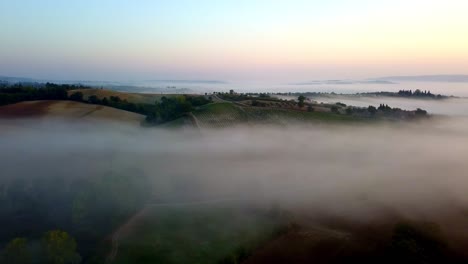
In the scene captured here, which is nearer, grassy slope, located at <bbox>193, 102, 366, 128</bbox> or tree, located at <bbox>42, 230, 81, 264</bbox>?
tree, located at <bbox>42, 230, 81, 264</bbox>

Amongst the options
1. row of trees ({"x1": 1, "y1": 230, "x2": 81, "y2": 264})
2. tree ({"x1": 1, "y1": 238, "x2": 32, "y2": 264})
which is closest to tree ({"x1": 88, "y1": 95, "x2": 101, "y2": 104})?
row of trees ({"x1": 1, "y1": 230, "x2": 81, "y2": 264})

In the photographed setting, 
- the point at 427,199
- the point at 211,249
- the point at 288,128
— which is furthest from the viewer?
the point at 288,128

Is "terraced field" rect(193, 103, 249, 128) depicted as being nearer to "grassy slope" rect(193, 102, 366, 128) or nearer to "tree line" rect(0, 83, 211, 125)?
"grassy slope" rect(193, 102, 366, 128)

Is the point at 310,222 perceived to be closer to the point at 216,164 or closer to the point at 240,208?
the point at 240,208

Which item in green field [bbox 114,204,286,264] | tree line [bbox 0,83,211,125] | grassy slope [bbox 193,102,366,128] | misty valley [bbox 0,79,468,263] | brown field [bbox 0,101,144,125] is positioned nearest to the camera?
green field [bbox 114,204,286,264]

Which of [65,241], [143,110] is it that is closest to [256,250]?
[65,241]

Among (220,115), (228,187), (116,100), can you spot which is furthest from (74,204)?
(116,100)

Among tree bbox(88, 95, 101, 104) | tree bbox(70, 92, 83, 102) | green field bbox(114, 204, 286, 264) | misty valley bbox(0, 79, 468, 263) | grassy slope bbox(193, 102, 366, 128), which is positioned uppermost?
tree bbox(70, 92, 83, 102)
